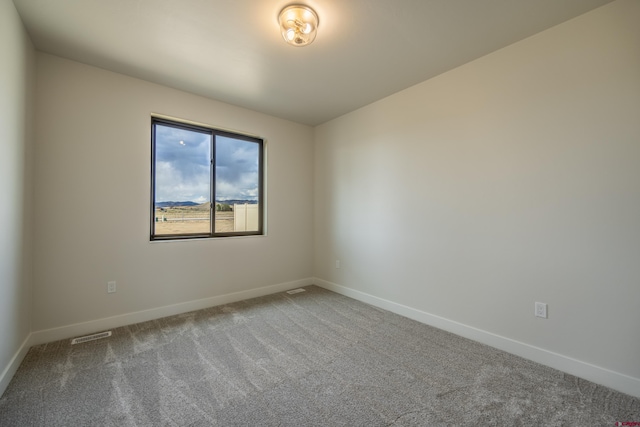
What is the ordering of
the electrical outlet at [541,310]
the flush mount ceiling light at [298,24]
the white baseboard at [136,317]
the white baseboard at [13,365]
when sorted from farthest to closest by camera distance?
the white baseboard at [136,317] < the electrical outlet at [541,310] < the flush mount ceiling light at [298,24] < the white baseboard at [13,365]

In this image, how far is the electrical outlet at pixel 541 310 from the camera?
80.5 inches

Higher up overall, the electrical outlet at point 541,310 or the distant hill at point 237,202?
the distant hill at point 237,202

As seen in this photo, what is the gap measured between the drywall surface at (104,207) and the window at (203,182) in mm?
159

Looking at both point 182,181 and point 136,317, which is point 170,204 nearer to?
point 182,181

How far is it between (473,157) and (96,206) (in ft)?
12.1

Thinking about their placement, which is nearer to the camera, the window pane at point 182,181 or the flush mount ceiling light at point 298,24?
the flush mount ceiling light at point 298,24

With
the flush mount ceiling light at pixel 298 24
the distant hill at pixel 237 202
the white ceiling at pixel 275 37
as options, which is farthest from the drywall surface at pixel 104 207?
the flush mount ceiling light at pixel 298 24

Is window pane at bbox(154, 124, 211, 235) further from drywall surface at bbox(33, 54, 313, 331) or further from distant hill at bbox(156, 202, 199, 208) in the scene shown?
drywall surface at bbox(33, 54, 313, 331)

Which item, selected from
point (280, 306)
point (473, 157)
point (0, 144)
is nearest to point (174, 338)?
point (280, 306)

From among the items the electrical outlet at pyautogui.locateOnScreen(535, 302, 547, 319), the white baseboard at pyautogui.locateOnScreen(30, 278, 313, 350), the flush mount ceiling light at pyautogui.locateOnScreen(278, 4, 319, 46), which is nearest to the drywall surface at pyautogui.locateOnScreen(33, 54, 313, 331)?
the white baseboard at pyautogui.locateOnScreen(30, 278, 313, 350)

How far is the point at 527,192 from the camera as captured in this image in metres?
2.13

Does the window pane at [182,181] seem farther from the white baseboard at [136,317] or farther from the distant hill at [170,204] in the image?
the white baseboard at [136,317]

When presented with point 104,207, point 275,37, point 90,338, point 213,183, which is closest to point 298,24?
point 275,37

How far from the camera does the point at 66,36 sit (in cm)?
211
